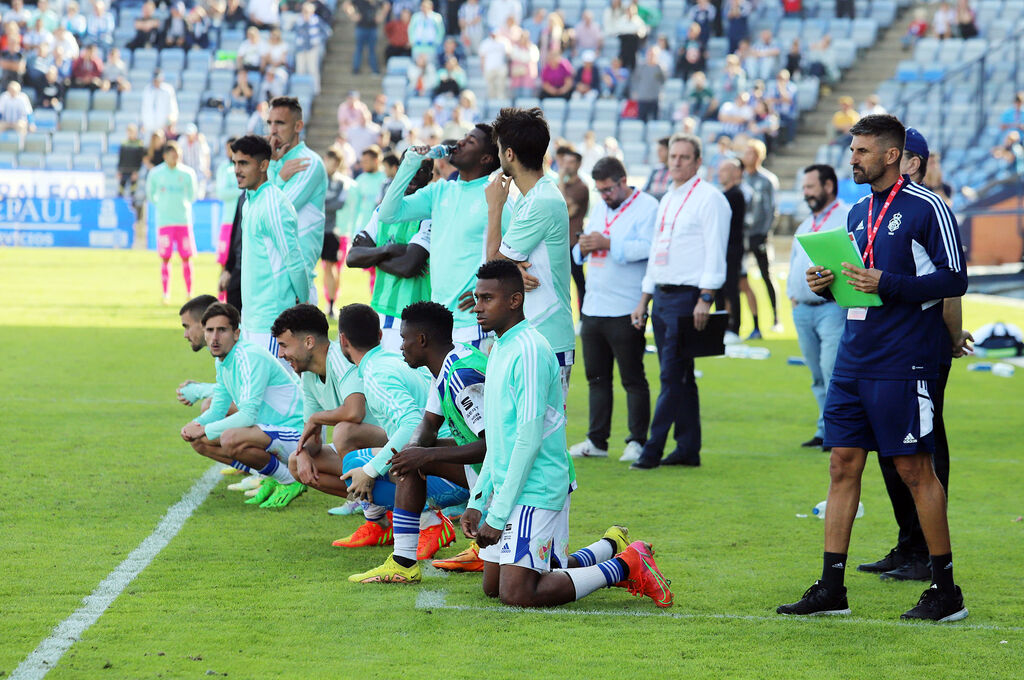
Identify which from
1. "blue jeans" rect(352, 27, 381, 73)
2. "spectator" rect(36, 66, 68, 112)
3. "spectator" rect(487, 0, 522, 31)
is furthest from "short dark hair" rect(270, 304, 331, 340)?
"blue jeans" rect(352, 27, 381, 73)

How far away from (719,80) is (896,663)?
1071 inches

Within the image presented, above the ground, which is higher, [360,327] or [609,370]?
[360,327]

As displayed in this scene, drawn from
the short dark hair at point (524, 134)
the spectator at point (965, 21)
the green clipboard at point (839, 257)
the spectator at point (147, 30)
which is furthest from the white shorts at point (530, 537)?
the spectator at point (147, 30)

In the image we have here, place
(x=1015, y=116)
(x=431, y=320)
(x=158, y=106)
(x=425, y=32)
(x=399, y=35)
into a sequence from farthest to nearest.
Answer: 1. (x=399, y=35)
2. (x=425, y=32)
3. (x=158, y=106)
4. (x=1015, y=116)
5. (x=431, y=320)

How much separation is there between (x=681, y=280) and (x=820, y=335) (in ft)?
4.09

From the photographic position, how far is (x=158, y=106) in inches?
1134

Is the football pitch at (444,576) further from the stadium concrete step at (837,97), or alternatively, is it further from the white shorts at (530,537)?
the stadium concrete step at (837,97)

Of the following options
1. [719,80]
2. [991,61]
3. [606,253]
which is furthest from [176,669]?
[719,80]

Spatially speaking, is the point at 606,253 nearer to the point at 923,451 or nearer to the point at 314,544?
the point at 314,544

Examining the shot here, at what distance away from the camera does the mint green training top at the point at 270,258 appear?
8.05 metres

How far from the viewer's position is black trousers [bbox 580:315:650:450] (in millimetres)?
9156

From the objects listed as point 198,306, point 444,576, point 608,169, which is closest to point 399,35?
point 608,169

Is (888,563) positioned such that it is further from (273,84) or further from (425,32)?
(425,32)

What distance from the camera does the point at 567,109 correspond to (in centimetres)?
3033
